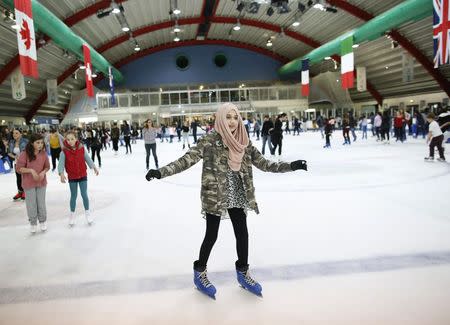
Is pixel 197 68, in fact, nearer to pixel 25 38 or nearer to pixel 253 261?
pixel 25 38

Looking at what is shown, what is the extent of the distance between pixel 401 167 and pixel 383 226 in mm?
4531

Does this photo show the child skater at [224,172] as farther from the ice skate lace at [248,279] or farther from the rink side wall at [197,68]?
the rink side wall at [197,68]

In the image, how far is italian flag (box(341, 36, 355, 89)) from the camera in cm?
1555

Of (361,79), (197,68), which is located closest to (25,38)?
(361,79)

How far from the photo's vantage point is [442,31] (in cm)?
740

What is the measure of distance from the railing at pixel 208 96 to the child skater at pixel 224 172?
101 feet

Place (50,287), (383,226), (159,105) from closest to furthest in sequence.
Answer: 1. (50,287)
2. (383,226)
3. (159,105)

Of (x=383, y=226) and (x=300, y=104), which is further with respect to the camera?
(x=300, y=104)

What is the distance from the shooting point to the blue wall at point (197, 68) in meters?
32.2

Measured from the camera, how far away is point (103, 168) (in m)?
10.1

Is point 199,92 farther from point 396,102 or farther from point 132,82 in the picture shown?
point 396,102

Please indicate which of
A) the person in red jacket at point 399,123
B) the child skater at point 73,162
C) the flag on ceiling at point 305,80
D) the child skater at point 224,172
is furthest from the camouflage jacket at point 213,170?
the flag on ceiling at point 305,80

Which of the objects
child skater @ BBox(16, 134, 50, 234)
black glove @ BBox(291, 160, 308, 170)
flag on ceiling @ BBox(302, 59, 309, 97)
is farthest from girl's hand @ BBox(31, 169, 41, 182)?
flag on ceiling @ BBox(302, 59, 309, 97)

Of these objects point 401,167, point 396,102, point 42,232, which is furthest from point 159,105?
point 42,232
